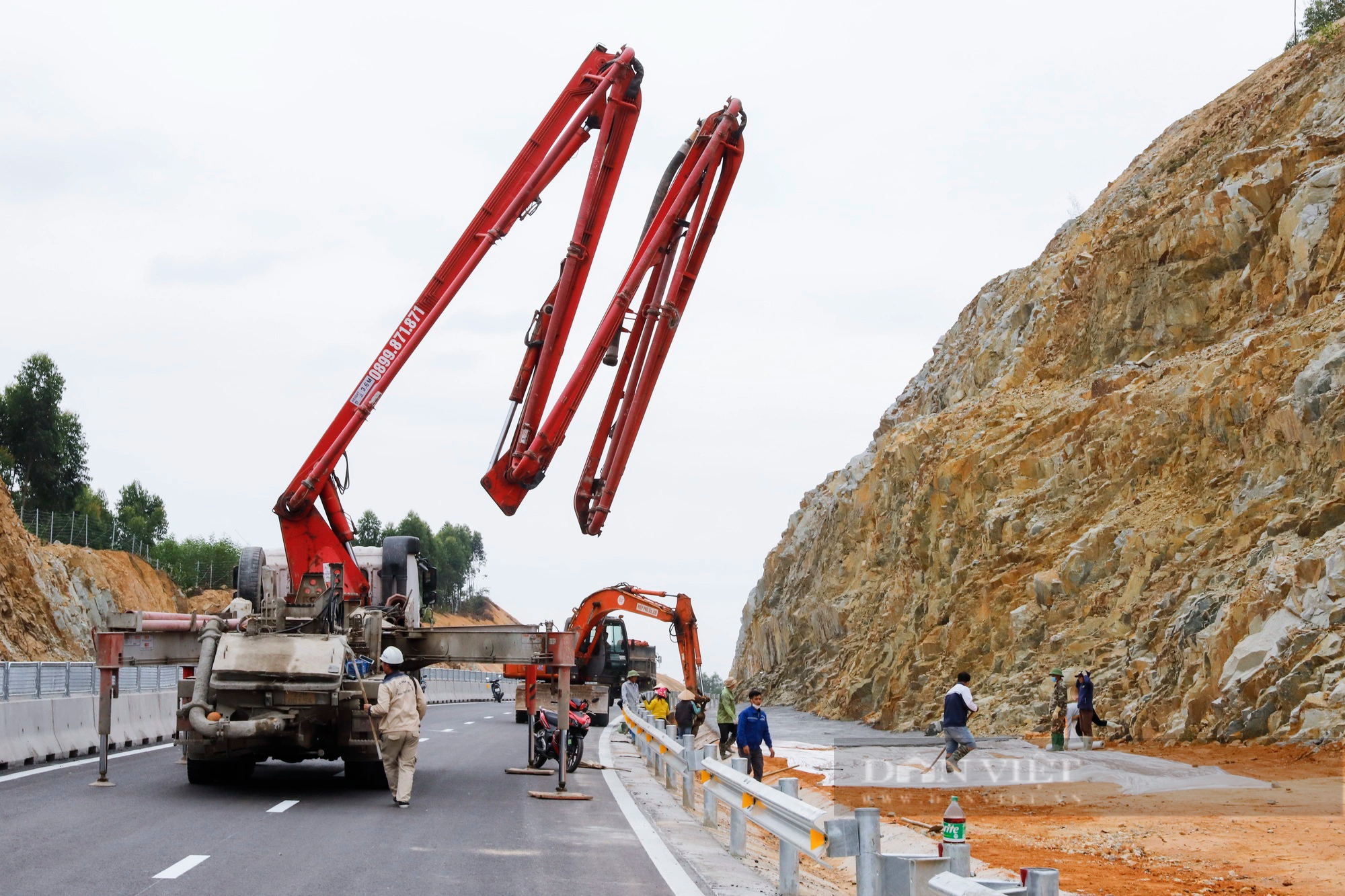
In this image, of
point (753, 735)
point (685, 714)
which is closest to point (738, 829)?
point (753, 735)

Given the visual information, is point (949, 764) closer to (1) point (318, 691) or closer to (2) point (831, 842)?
(1) point (318, 691)

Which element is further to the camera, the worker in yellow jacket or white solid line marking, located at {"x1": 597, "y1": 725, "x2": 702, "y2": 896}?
the worker in yellow jacket

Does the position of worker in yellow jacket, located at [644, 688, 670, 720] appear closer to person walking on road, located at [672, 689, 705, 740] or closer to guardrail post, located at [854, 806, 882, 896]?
person walking on road, located at [672, 689, 705, 740]

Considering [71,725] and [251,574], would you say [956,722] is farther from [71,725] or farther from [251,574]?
[71,725]

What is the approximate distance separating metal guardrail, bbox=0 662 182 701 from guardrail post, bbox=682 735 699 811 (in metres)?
7.81

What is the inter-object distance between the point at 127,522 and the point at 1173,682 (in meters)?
88.6

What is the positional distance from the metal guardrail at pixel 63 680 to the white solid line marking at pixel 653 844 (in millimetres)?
6870

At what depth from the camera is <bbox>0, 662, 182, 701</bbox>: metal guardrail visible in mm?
22188

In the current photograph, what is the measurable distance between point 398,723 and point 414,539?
24.1 feet

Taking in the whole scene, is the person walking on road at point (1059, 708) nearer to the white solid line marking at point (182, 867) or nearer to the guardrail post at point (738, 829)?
the guardrail post at point (738, 829)

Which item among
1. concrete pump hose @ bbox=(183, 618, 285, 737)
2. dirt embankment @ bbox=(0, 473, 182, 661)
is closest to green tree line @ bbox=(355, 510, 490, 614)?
dirt embankment @ bbox=(0, 473, 182, 661)

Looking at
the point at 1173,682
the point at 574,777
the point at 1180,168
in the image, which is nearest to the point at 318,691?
the point at 574,777

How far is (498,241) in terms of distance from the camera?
21594 millimetres

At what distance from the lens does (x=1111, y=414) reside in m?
37.5
